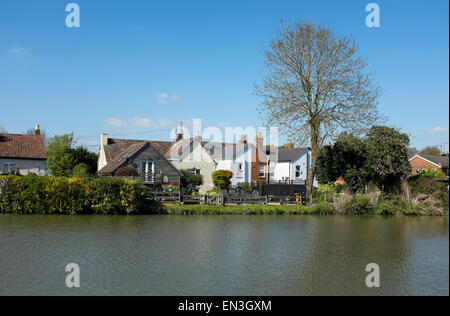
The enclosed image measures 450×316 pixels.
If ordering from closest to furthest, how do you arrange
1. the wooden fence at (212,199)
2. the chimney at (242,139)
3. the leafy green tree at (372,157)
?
the wooden fence at (212,199) → the leafy green tree at (372,157) → the chimney at (242,139)

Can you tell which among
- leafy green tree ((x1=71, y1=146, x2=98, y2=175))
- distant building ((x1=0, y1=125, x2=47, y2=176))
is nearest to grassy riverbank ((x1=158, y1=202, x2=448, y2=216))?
distant building ((x1=0, y1=125, x2=47, y2=176))

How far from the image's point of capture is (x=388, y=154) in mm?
33844

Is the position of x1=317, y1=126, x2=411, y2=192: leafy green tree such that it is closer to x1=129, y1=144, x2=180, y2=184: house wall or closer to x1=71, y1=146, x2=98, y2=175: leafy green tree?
x1=129, y1=144, x2=180, y2=184: house wall

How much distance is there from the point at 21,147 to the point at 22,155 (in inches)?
59.4

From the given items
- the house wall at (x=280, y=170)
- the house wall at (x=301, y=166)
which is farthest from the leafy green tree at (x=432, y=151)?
the house wall at (x=280, y=170)

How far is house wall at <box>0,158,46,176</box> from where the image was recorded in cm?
4506

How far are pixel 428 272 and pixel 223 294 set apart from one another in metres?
5.35

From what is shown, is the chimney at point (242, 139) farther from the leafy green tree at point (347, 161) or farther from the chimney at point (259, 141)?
the leafy green tree at point (347, 161)

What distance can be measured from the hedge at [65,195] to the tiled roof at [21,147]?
19.5 m

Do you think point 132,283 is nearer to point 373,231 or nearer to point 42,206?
point 373,231

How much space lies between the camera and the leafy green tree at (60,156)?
48.1 metres

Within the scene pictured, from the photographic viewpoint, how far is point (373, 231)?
2130 centimetres

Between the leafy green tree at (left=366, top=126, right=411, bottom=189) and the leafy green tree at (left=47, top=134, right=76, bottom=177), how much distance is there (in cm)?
3120
